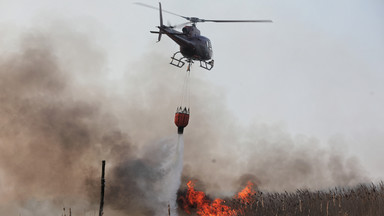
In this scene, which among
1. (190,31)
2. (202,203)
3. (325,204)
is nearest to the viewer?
(325,204)

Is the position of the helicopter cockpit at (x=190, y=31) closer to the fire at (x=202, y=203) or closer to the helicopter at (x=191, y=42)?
the helicopter at (x=191, y=42)

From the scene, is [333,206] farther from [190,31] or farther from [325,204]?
[190,31]

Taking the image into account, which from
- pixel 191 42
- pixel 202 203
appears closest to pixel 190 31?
pixel 191 42

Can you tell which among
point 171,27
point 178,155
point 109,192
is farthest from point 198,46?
point 109,192

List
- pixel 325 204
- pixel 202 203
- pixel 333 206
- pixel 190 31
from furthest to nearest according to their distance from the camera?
pixel 202 203
pixel 190 31
pixel 325 204
pixel 333 206

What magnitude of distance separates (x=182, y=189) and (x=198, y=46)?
77.6 ft

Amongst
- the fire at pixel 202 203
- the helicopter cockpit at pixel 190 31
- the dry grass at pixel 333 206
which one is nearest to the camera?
the dry grass at pixel 333 206

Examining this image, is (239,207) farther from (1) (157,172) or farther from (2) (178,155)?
(1) (157,172)

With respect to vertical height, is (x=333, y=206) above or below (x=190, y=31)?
below

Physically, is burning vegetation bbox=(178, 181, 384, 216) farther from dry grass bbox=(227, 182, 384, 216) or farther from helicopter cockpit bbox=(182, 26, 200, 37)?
helicopter cockpit bbox=(182, 26, 200, 37)

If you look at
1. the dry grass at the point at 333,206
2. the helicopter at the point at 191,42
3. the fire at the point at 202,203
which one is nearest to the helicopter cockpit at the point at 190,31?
the helicopter at the point at 191,42

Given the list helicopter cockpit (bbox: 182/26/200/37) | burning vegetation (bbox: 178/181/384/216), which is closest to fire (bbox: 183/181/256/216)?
burning vegetation (bbox: 178/181/384/216)

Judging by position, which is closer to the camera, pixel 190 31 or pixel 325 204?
pixel 325 204

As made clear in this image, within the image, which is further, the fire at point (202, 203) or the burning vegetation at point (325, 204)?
the fire at point (202, 203)
